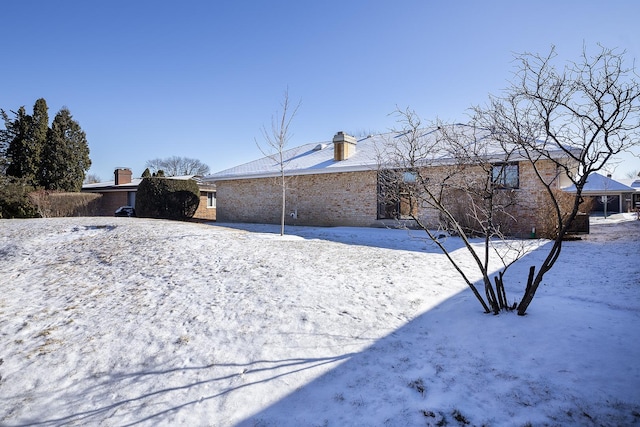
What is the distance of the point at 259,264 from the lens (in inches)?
262

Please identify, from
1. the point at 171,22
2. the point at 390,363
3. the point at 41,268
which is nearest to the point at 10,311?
the point at 41,268

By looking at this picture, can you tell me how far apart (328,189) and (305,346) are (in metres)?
12.1

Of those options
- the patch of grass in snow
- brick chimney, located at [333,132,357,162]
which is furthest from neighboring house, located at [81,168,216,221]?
the patch of grass in snow

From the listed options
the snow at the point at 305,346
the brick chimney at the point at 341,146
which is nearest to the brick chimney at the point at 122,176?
the brick chimney at the point at 341,146

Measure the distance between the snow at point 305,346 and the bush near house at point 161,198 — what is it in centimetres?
1268

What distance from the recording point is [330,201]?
1556cm

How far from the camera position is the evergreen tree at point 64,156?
81.1 feet

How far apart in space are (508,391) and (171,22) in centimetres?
1064

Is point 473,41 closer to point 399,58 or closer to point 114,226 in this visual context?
point 399,58

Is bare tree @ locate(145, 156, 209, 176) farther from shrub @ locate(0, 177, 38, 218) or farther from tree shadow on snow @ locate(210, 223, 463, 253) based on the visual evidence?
tree shadow on snow @ locate(210, 223, 463, 253)

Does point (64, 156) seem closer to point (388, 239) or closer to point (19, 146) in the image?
point (19, 146)

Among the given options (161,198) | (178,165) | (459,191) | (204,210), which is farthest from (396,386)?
(178,165)

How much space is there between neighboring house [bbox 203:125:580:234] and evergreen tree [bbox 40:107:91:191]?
12.9 meters

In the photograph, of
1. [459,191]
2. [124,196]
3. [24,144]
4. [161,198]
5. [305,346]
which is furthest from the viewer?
[124,196]
